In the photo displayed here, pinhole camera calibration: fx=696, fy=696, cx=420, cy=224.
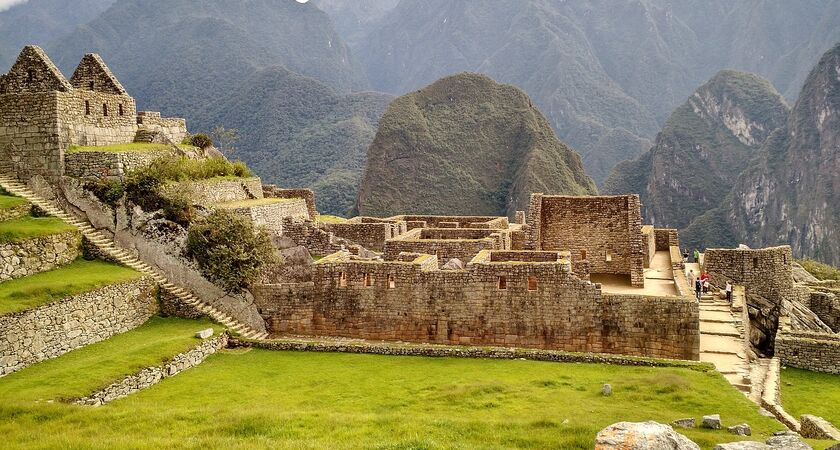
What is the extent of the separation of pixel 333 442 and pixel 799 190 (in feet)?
502

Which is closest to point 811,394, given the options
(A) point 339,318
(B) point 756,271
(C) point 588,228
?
(C) point 588,228

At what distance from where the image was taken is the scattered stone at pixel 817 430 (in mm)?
11764

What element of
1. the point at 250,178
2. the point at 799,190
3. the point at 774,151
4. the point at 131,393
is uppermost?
the point at 774,151

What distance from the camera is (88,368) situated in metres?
14.4

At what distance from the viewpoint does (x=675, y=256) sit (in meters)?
28.7

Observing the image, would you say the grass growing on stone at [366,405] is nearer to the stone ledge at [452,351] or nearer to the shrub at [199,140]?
the stone ledge at [452,351]

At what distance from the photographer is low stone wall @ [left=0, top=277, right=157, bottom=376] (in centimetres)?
1502

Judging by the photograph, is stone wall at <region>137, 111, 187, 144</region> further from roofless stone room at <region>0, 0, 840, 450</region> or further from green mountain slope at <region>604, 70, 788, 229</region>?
green mountain slope at <region>604, 70, 788, 229</region>

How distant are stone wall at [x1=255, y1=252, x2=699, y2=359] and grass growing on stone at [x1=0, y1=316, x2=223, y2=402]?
3032mm

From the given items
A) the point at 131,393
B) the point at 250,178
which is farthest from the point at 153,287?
the point at 250,178

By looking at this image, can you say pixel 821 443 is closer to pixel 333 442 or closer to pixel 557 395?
pixel 557 395

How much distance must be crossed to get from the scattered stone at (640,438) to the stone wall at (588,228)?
51.8 ft

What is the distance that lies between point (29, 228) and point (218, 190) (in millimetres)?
7920

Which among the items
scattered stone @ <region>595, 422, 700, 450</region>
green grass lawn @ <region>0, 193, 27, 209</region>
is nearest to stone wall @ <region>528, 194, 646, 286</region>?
scattered stone @ <region>595, 422, 700, 450</region>
